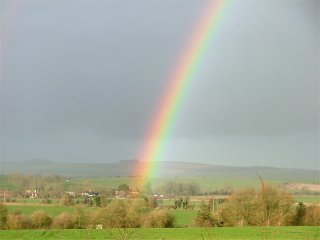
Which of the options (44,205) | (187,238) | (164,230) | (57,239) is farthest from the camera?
(44,205)

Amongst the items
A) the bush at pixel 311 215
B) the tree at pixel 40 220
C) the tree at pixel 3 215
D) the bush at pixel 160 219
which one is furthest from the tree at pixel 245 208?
the tree at pixel 3 215

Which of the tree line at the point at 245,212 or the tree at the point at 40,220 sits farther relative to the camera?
the tree line at the point at 245,212

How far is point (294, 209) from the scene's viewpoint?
59.8m

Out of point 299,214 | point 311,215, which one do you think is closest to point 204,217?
point 299,214

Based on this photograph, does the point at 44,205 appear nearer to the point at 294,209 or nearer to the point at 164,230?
the point at 164,230

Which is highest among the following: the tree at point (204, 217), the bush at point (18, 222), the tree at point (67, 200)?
the tree at point (67, 200)

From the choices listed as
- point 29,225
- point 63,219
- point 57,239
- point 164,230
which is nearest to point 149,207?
point 164,230

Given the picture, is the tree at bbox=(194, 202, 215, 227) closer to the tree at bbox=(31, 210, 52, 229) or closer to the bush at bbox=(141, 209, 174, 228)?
the bush at bbox=(141, 209, 174, 228)

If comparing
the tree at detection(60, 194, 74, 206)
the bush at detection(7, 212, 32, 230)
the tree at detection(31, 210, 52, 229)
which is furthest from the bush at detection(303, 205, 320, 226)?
the bush at detection(7, 212, 32, 230)

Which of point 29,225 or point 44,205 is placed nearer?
point 29,225

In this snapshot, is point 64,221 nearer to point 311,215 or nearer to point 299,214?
point 299,214

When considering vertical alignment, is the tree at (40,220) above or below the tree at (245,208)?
below

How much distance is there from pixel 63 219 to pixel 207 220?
16019mm

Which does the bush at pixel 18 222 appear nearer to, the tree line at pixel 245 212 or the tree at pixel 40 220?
the tree at pixel 40 220
